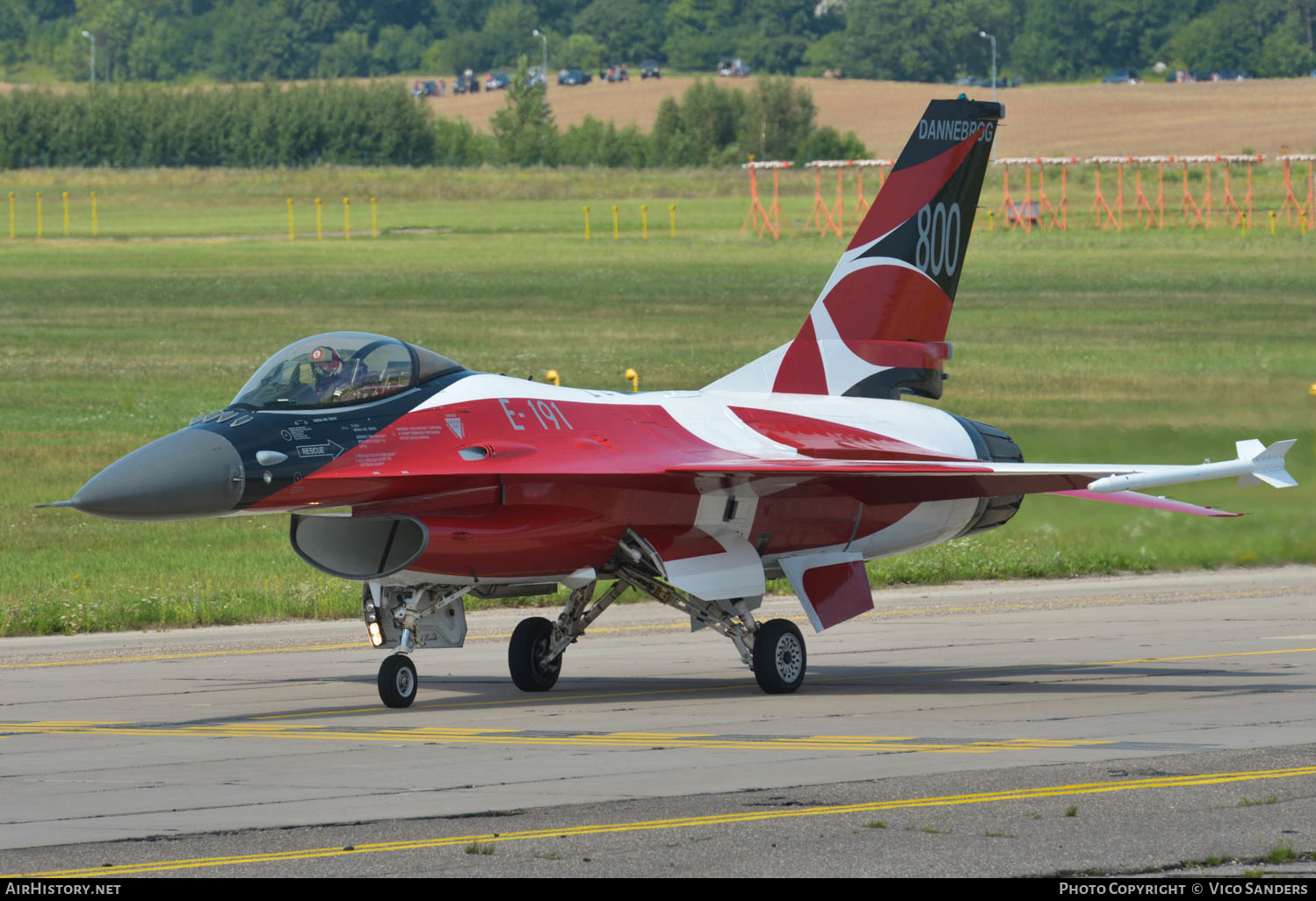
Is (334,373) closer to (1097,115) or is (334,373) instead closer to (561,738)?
(561,738)

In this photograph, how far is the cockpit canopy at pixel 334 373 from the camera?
15219 mm

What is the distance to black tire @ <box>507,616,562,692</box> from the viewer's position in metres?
17.5

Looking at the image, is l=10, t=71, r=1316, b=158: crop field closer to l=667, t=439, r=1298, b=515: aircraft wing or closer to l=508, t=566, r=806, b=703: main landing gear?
l=667, t=439, r=1298, b=515: aircraft wing

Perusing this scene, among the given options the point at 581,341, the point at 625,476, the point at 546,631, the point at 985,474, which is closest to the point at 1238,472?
the point at 985,474

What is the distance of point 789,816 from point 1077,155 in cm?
12369

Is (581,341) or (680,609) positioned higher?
(680,609)

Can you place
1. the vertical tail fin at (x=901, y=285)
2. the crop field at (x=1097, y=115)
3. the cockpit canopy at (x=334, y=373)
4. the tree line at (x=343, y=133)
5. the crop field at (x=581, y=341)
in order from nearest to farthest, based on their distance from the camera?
the cockpit canopy at (x=334, y=373) → the vertical tail fin at (x=901, y=285) → the crop field at (x=581, y=341) → the crop field at (x=1097, y=115) → the tree line at (x=343, y=133)

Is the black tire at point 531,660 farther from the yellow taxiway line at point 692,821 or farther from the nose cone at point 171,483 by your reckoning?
the yellow taxiway line at point 692,821

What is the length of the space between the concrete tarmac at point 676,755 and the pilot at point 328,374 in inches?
100.0

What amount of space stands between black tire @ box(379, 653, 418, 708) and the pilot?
2152 mm

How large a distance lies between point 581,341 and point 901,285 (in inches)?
1263

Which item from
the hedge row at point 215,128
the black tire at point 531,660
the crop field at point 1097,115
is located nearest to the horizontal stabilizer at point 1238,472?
the black tire at point 531,660

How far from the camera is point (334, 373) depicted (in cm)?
1544

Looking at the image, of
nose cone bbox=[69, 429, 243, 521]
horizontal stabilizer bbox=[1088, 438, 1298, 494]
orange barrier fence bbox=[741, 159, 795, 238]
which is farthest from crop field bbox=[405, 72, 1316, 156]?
nose cone bbox=[69, 429, 243, 521]
